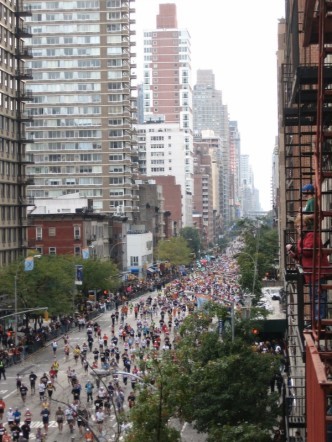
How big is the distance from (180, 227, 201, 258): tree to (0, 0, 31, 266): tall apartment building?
10878 cm

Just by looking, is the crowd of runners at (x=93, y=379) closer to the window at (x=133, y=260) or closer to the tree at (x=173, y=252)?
the window at (x=133, y=260)

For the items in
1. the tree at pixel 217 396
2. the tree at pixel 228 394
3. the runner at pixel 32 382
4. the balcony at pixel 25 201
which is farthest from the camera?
the balcony at pixel 25 201

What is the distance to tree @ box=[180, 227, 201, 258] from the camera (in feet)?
613

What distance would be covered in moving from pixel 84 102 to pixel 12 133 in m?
58.3

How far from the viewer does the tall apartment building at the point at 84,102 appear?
13175cm

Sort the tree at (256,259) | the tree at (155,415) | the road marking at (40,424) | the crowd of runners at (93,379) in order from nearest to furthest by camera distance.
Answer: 1. the tree at (155,415)
2. the crowd of runners at (93,379)
3. the road marking at (40,424)
4. the tree at (256,259)

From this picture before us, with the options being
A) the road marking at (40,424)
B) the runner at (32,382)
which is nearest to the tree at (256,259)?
the runner at (32,382)

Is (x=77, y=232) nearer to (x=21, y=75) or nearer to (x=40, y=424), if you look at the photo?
(x=21, y=75)

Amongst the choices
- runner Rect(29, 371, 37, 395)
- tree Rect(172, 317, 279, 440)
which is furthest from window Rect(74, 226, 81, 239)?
tree Rect(172, 317, 279, 440)

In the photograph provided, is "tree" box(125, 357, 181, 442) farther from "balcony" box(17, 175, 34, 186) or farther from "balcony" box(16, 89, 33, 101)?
"balcony" box(16, 89, 33, 101)

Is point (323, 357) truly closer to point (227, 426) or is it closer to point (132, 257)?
point (227, 426)

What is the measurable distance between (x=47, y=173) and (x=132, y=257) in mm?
18410

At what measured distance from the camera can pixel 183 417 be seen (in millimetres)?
26000

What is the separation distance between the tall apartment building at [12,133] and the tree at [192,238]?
109m
